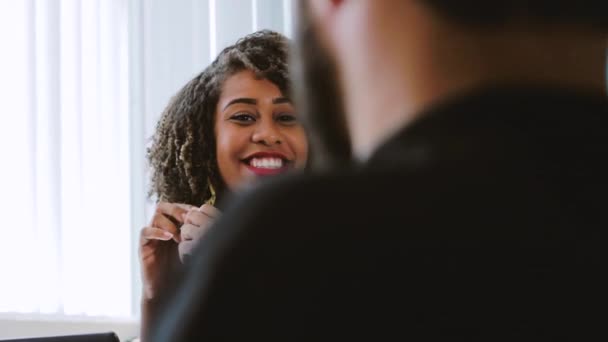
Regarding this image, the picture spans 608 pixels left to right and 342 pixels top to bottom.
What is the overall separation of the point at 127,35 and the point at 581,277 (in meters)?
2.78

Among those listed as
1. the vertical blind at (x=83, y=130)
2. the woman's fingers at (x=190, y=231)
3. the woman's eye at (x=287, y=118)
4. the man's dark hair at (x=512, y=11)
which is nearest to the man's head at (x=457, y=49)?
the man's dark hair at (x=512, y=11)

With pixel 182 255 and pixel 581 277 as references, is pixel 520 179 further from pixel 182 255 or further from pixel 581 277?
pixel 182 255

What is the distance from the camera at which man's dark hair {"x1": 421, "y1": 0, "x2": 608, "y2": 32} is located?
417 millimetres

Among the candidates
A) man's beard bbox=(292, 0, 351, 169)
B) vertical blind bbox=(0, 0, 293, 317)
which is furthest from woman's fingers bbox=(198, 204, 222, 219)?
man's beard bbox=(292, 0, 351, 169)

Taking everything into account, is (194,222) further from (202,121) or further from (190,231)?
(202,121)

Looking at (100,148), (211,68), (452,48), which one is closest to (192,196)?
(211,68)

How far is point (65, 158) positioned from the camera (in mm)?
2973

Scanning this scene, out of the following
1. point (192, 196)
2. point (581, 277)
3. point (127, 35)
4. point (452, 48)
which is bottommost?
point (581, 277)

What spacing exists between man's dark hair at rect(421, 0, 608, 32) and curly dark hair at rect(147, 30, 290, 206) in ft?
5.83

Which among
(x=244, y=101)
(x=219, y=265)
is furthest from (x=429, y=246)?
(x=244, y=101)

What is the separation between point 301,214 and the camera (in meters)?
0.37

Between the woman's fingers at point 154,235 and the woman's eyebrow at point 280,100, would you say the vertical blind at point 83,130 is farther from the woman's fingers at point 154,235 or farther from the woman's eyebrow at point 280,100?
the woman's eyebrow at point 280,100

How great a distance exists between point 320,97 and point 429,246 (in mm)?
152

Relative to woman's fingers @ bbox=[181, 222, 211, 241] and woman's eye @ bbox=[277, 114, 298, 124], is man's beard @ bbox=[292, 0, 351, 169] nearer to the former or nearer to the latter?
woman's fingers @ bbox=[181, 222, 211, 241]
